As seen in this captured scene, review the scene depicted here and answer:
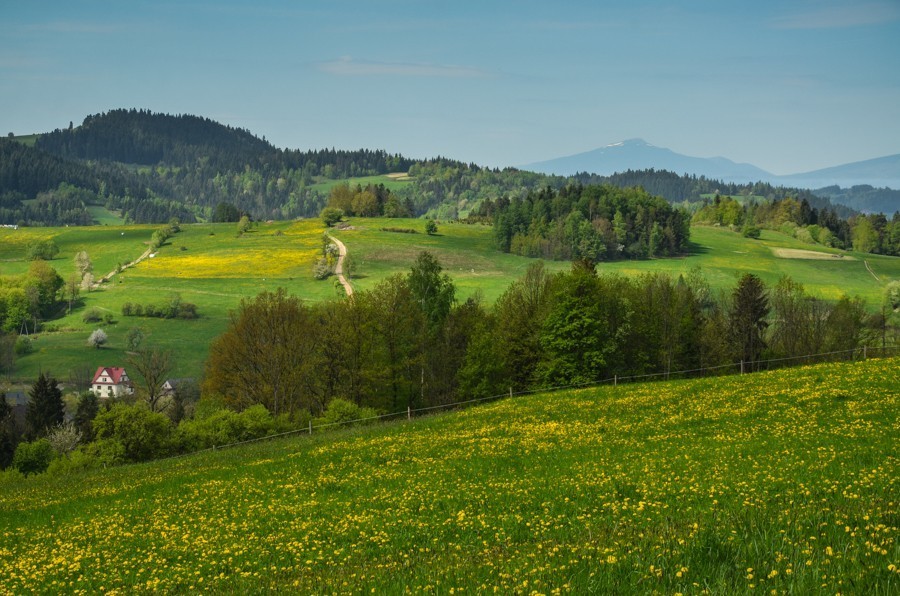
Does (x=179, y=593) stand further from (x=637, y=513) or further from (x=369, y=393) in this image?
(x=369, y=393)

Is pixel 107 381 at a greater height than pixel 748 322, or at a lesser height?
lesser

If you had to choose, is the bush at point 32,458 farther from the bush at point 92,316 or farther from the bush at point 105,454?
the bush at point 92,316

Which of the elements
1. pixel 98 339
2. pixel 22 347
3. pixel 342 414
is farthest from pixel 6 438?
pixel 22 347

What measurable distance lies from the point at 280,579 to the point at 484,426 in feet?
87.2

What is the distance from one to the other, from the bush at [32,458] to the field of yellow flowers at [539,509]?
42.5 metres

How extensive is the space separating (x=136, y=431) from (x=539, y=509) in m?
51.2

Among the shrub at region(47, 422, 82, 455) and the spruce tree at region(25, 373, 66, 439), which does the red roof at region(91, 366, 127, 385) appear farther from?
the shrub at region(47, 422, 82, 455)

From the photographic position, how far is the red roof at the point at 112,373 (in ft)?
472

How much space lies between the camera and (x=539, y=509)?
20.1m

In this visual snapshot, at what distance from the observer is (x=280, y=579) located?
15.4 metres

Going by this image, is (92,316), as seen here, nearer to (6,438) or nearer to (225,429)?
(6,438)

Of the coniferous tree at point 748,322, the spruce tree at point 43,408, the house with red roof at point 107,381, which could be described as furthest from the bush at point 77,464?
the house with red roof at point 107,381

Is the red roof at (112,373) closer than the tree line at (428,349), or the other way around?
the tree line at (428,349)

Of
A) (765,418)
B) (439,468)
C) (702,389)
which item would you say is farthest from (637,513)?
(702,389)
